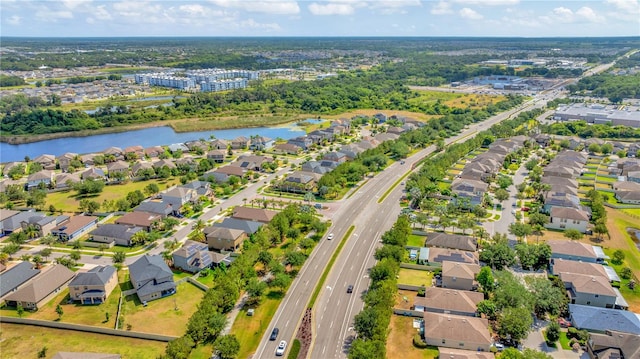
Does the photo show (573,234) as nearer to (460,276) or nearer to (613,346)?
(460,276)

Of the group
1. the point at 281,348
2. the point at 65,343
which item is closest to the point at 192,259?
the point at 65,343

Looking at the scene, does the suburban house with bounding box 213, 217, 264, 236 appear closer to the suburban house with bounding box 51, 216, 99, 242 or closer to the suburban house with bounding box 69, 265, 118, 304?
the suburban house with bounding box 69, 265, 118, 304

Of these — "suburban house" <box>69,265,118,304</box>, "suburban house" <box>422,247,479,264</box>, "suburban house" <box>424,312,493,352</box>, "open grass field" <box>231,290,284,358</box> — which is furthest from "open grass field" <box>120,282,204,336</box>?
"suburban house" <box>422,247,479,264</box>

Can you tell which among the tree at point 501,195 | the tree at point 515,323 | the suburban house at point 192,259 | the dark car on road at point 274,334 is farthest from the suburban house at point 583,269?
the suburban house at point 192,259

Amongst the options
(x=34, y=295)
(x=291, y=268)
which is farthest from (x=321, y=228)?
(x=34, y=295)

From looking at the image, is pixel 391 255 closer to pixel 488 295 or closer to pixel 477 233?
pixel 488 295

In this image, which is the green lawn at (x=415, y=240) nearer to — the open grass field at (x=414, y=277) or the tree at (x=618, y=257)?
the open grass field at (x=414, y=277)
